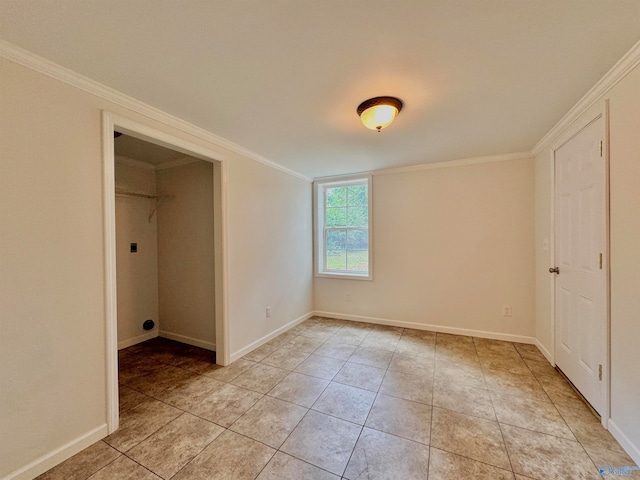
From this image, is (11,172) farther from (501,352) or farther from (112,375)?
(501,352)

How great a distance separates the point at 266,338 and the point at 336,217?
7.12 feet

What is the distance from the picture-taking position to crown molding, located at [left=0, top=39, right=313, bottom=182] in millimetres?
1339

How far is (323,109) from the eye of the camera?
2.00 meters

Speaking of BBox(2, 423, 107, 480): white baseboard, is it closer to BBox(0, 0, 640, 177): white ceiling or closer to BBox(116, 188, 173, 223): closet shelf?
BBox(0, 0, 640, 177): white ceiling

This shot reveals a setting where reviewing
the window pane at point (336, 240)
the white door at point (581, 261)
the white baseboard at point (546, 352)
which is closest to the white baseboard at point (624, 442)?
the white door at point (581, 261)

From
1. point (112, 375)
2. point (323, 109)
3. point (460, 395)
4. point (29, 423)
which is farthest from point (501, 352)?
point (29, 423)

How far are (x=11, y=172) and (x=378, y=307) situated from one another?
151 inches

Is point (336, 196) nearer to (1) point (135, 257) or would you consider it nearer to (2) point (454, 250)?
(2) point (454, 250)

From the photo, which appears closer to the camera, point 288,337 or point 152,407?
point 152,407

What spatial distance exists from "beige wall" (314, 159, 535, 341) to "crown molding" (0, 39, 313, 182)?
2.43 metres

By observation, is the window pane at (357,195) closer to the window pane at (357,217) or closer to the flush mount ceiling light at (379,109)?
the window pane at (357,217)

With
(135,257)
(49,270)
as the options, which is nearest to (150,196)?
(135,257)

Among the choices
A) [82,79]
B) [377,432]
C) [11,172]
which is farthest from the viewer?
[377,432]

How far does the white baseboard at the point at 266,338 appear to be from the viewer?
109 inches
